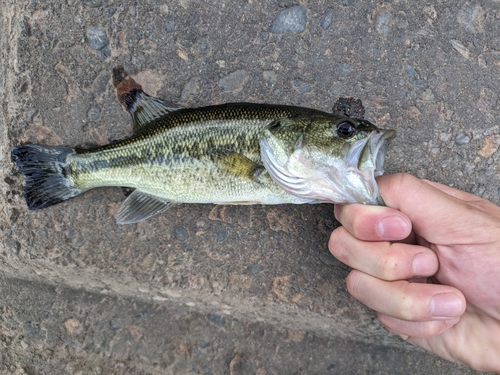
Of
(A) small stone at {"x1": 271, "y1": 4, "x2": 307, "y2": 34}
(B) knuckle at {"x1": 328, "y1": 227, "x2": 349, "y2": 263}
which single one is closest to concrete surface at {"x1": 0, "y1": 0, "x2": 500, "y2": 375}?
(A) small stone at {"x1": 271, "y1": 4, "x2": 307, "y2": 34}

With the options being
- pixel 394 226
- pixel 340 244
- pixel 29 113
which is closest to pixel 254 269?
pixel 340 244

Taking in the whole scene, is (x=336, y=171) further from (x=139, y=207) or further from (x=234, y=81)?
(x=139, y=207)

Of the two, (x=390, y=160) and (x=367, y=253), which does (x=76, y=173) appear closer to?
(x=367, y=253)

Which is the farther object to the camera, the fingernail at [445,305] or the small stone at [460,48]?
the small stone at [460,48]

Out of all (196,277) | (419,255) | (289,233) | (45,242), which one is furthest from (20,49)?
(419,255)

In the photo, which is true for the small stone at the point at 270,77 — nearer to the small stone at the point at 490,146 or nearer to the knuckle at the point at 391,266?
the knuckle at the point at 391,266

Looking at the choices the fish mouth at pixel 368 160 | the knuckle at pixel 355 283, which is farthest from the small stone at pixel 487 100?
the knuckle at pixel 355 283

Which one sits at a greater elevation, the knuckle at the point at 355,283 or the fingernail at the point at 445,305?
the fingernail at the point at 445,305
